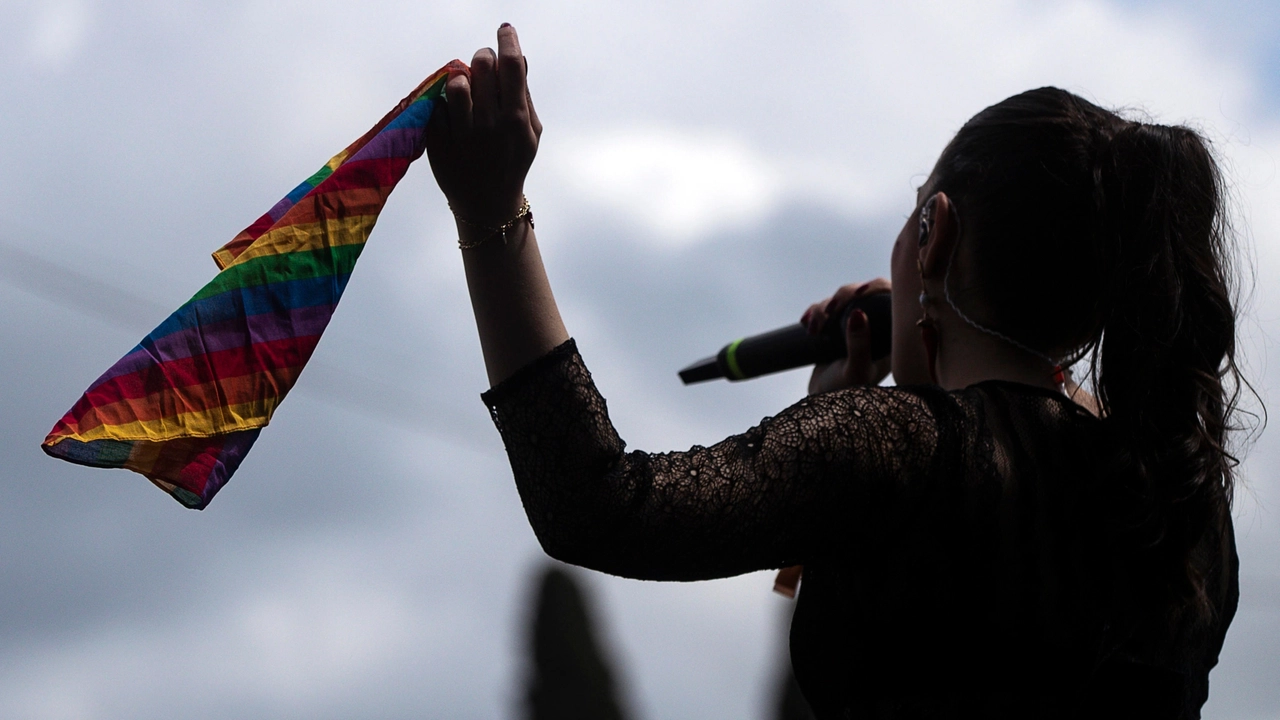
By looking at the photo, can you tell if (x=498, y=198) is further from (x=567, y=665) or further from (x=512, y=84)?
(x=567, y=665)

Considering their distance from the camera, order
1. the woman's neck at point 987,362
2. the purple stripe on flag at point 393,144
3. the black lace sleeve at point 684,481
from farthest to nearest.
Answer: the woman's neck at point 987,362 → the purple stripe on flag at point 393,144 → the black lace sleeve at point 684,481

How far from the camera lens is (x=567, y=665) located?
17.0m

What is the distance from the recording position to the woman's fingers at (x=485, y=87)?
1.61m

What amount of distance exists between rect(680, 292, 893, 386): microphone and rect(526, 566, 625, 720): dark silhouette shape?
14177mm

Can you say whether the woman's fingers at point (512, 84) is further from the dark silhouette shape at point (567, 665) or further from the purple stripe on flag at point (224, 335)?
the dark silhouette shape at point (567, 665)

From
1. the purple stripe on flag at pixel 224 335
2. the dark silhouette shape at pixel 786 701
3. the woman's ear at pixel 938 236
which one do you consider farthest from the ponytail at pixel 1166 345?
the dark silhouette shape at pixel 786 701

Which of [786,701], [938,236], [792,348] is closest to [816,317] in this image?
[792,348]

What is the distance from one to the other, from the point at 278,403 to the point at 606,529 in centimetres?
49

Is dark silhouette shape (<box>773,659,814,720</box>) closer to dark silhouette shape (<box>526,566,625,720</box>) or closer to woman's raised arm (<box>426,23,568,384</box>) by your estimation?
dark silhouette shape (<box>526,566,625,720</box>)

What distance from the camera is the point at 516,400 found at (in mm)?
1463

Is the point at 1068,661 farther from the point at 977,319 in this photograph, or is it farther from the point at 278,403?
the point at 278,403

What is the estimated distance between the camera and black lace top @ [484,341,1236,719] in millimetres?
1440

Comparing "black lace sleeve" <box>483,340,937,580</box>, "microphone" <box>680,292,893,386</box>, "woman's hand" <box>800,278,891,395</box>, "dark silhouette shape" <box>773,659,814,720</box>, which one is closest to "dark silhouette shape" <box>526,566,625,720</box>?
"dark silhouette shape" <box>773,659,814,720</box>

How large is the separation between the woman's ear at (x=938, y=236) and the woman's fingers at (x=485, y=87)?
62cm
